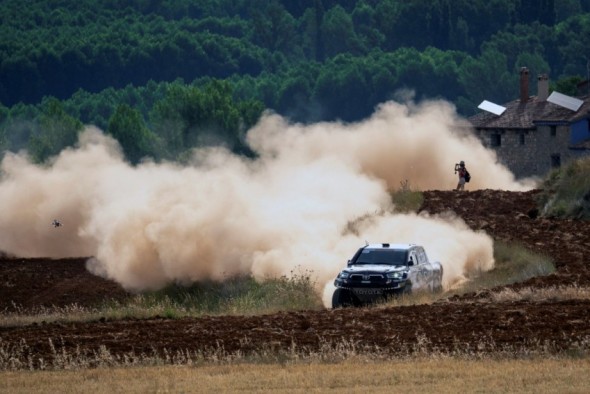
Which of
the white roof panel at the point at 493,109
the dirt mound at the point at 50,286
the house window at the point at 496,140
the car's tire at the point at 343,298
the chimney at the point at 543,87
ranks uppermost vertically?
the chimney at the point at 543,87

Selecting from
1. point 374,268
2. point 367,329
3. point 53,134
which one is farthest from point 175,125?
point 367,329

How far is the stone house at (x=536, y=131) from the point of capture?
350ft

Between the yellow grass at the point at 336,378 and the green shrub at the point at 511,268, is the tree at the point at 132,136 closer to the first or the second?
the green shrub at the point at 511,268

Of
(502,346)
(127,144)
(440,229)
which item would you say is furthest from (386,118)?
(127,144)

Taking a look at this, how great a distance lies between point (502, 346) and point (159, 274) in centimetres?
2035

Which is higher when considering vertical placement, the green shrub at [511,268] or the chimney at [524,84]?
the chimney at [524,84]

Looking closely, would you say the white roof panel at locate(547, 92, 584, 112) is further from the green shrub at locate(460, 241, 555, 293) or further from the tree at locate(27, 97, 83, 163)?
the green shrub at locate(460, 241, 555, 293)

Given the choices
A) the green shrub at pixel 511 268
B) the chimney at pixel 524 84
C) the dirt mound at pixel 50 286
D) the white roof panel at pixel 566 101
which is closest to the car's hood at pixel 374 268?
the green shrub at pixel 511 268

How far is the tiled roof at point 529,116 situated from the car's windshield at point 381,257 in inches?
2582

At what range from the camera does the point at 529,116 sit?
110188mm

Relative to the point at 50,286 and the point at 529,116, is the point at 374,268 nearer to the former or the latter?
the point at 50,286

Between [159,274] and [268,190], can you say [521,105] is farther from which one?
[159,274]

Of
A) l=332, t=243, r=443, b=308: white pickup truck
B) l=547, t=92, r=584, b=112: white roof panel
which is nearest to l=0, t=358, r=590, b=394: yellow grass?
l=332, t=243, r=443, b=308: white pickup truck

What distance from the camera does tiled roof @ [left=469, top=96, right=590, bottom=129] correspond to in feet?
351
